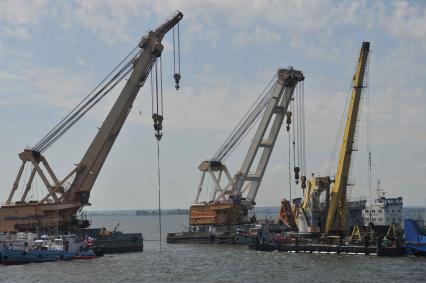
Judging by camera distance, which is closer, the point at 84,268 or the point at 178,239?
the point at 84,268

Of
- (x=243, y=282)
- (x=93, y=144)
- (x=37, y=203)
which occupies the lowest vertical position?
(x=243, y=282)

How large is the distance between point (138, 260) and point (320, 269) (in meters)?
20.0

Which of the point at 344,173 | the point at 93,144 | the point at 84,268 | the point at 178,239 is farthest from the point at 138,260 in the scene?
the point at 178,239

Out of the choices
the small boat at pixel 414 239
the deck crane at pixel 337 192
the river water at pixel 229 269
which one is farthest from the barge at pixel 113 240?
the small boat at pixel 414 239

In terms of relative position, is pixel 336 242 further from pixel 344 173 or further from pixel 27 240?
pixel 27 240

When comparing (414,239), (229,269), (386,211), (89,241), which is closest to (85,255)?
(89,241)

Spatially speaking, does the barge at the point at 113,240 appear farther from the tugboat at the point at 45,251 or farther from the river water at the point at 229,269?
the tugboat at the point at 45,251

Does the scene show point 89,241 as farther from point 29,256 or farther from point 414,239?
point 414,239

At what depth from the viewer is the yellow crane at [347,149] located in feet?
248

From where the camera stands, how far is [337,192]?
76000mm

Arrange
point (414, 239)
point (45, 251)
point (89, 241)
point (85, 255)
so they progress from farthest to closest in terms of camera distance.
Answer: point (89, 241) < point (85, 255) < point (45, 251) < point (414, 239)

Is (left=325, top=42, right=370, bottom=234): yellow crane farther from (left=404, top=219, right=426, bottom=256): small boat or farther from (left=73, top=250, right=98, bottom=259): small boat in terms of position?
(left=73, top=250, right=98, bottom=259): small boat

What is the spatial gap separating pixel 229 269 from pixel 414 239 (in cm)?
1813

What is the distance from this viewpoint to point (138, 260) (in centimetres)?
7106
